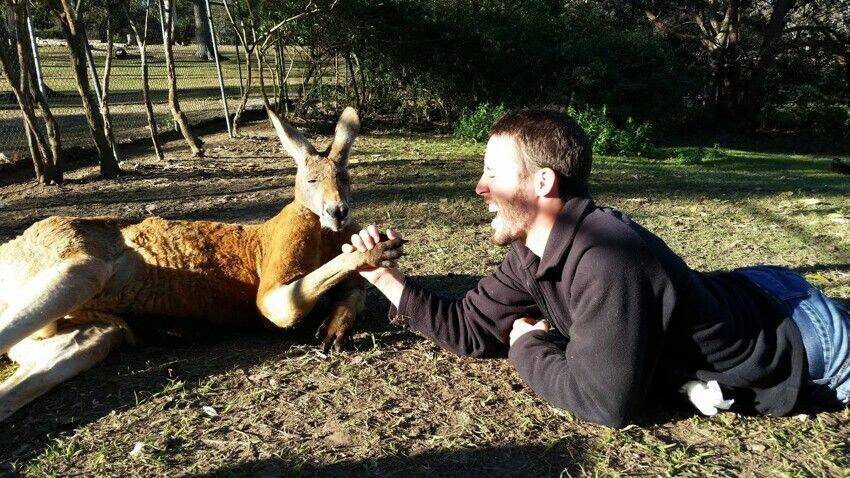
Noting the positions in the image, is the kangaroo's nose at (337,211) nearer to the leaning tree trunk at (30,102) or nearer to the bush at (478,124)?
the leaning tree trunk at (30,102)

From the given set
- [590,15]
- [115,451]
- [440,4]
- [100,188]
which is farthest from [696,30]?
[115,451]

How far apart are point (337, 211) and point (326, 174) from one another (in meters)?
0.32

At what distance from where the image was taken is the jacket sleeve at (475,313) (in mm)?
2916

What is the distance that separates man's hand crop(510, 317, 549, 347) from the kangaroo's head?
1.14 m

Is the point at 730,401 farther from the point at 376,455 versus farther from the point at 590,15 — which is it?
the point at 590,15

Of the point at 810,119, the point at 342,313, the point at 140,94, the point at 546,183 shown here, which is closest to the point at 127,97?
the point at 140,94

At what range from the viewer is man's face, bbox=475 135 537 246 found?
2361mm

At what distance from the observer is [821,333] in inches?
93.5

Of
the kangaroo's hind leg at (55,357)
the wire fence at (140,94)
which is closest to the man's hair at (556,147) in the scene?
the kangaroo's hind leg at (55,357)

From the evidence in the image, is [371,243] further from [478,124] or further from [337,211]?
[478,124]

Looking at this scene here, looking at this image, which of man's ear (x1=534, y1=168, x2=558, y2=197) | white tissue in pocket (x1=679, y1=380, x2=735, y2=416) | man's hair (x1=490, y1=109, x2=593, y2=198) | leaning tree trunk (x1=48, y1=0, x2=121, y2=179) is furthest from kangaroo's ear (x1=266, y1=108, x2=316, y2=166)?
leaning tree trunk (x1=48, y1=0, x2=121, y2=179)

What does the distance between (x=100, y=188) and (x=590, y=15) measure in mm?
11979

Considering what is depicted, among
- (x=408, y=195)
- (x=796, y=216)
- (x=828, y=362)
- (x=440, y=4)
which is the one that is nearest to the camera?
(x=828, y=362)

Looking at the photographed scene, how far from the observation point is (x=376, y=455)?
2.40 meters
